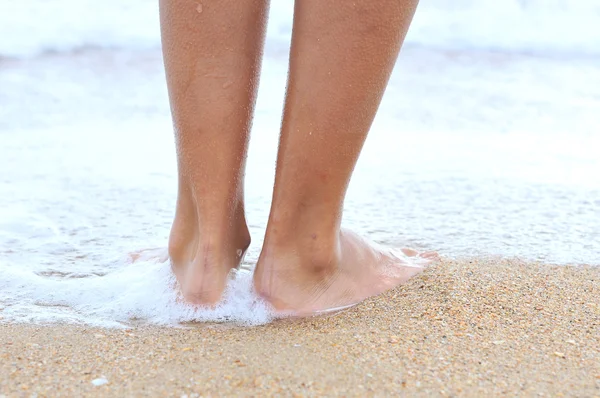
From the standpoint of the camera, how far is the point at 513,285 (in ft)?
4.83

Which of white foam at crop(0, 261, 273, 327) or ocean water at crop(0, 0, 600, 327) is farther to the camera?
ocean water at crop(0, 0, 600, 327)

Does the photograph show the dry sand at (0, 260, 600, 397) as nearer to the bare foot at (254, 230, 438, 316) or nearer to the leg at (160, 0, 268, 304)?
the bare foot at (254, 230, 438, 316)

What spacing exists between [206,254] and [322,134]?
0.99 feet

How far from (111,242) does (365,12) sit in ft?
3.19

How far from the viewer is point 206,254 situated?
132 cm

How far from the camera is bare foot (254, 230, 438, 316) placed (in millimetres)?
1337

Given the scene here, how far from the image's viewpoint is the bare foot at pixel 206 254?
1316 mm

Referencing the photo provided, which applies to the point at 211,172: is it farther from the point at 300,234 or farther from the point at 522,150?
the point at 522,150

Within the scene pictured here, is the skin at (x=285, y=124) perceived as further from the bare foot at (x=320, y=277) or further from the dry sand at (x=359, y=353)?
the dry sand at (x=359, y=353)

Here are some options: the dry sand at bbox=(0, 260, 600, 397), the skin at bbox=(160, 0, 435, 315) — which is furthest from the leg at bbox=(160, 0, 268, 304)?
the dry sand at bbox=(0, 260, 600, 397)

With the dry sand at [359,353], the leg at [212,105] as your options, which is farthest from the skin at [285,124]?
the dry sand at [359,353]

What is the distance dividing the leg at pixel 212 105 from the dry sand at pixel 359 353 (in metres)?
0.15

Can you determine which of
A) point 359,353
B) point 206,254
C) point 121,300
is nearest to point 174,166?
point 121,300

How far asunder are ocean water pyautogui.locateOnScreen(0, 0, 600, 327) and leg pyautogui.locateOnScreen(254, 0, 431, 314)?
0.35 ft
